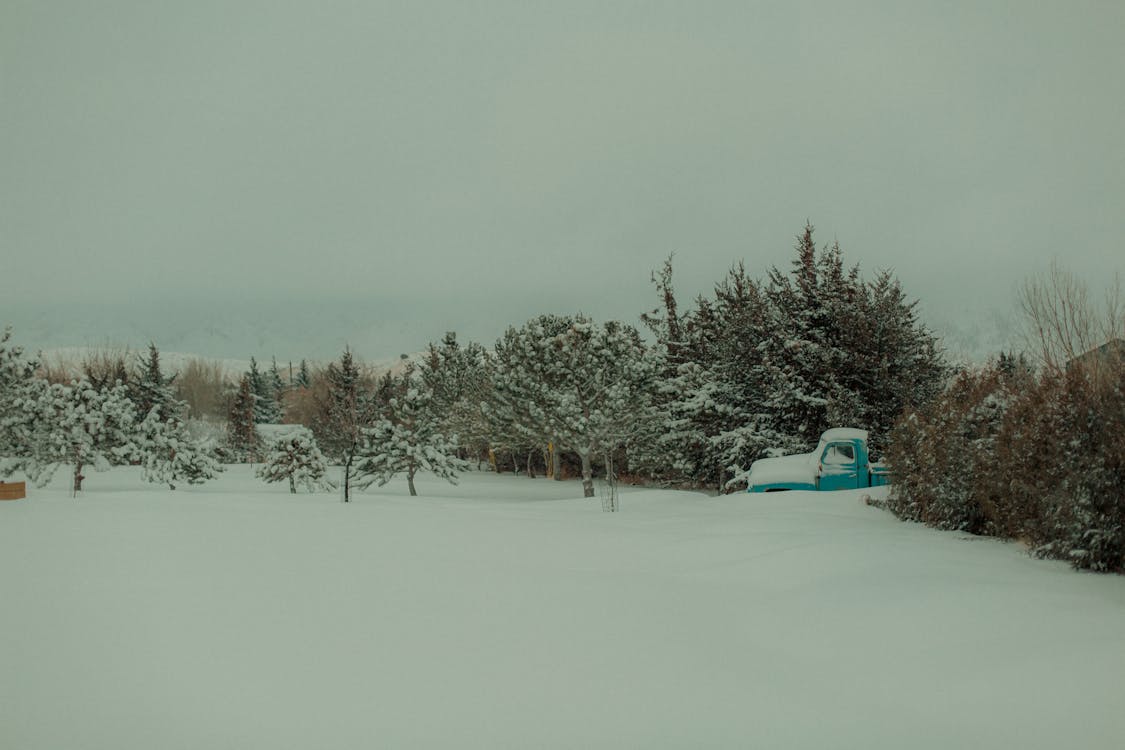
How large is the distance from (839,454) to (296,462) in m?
17.8

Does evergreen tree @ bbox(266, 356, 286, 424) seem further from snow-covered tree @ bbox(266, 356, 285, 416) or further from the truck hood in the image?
the truck hood

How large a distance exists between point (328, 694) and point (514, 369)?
20.1 metres

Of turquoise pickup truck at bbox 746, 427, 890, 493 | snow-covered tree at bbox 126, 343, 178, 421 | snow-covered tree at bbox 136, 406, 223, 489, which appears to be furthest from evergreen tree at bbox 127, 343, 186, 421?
turquoise pickup truck at bbox 746, 427, 890, 493

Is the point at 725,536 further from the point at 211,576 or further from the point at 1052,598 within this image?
the point at 211,576

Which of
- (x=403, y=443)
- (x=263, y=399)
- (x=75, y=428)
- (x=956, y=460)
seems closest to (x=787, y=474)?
(x=956, y=460)

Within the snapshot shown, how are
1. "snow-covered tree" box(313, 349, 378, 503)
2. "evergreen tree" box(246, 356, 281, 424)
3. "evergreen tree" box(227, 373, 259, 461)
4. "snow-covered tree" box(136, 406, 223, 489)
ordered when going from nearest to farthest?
"snow-covered tree" box(313, 349, 378, 503) → "snow-covered tree" box(136, 406, 223, 489) → "evergreen tree" box(227, 373, 259, 461) → "evergreen tree" box(246, 356, 281, 424)

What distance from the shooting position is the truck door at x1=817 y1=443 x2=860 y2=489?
14.5 metres

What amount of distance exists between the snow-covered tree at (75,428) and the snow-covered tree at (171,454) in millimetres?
634

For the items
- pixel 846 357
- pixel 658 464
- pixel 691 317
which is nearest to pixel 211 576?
pixel 846 357

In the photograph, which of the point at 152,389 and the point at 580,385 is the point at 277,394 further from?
the point at 580,385

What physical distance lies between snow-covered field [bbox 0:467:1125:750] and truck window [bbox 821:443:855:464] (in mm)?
6489

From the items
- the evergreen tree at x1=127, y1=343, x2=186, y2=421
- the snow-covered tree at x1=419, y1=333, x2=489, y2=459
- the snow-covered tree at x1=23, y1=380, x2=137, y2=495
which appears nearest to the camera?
the snow-covered tree at x1=23, y1=380, x2=137, y2=495

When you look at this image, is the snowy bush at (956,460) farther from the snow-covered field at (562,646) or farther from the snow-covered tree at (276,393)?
the snow-covered tree at (276,393)

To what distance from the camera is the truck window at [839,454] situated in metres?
14.6
